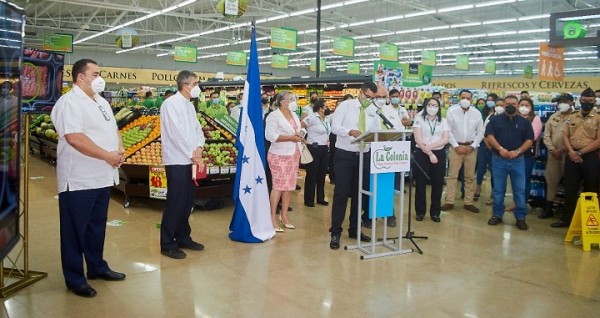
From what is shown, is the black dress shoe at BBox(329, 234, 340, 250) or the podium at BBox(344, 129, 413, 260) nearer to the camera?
the podium at BBox(344, 129, 413, 260)

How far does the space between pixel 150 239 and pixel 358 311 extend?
98.6 inches

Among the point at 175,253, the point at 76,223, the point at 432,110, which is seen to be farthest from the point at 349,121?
the point at 76,223

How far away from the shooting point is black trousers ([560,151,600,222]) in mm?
5383

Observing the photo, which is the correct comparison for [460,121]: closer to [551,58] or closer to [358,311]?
[358,311]

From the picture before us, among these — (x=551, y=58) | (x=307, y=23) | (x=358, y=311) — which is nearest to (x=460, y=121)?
(x=358, y=311)

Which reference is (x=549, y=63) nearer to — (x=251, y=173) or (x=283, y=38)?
(x=283, y=38)

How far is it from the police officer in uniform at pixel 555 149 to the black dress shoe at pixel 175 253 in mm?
4629

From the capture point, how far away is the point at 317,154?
22.6 feet

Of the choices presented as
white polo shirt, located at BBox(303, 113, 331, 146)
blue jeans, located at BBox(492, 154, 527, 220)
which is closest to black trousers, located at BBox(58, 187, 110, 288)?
white polo shirt, located at BBox(303, 113, 331, 146)

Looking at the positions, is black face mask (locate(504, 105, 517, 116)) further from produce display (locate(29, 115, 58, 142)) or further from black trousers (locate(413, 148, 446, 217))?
produce display (locate(29, 115, 58, 142))

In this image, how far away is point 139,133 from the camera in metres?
7.01

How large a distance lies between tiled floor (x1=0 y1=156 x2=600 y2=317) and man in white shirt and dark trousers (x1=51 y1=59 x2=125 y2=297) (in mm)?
326

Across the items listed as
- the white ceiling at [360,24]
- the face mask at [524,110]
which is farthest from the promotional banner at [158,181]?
the white ceiling at [360,24]

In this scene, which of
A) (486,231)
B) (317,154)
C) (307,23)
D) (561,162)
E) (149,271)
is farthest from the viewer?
(307,23)
